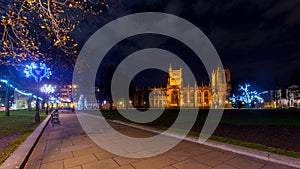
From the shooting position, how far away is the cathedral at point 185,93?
3917 inches

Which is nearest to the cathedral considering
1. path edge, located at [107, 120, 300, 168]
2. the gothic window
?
the gothic window

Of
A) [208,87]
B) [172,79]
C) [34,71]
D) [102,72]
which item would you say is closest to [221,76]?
[208,87]

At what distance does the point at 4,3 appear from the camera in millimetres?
5422

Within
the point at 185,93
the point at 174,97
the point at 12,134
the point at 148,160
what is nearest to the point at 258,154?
the point at 148,160

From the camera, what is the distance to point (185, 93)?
373ft

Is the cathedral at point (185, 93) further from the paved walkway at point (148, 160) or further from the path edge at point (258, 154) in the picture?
the paved walkway at point (148, 160)

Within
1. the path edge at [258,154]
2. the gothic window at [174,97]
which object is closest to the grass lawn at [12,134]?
the path edge at [258,154]

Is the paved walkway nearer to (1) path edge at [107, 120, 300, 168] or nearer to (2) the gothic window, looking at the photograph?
(1) path edge at [107, 120, 300, 168]

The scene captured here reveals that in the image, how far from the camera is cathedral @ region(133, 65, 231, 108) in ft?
326

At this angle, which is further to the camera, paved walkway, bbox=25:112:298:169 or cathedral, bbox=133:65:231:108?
cathedral, bbox=133:65:231:108

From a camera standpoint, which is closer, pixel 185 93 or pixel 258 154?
pixel 258 154

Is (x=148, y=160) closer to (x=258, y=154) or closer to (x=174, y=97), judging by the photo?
(x=258, y=154)

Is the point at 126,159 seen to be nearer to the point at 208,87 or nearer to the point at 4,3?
the point at 4,3

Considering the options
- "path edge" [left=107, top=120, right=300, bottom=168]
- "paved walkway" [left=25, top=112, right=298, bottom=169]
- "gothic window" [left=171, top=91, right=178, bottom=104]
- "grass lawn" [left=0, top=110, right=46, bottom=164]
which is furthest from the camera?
"gothic window" [left=171, top=91, right=178, bottom=104]
